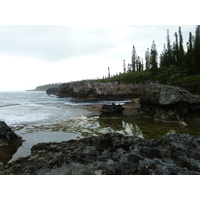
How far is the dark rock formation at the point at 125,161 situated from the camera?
4188 millimetres

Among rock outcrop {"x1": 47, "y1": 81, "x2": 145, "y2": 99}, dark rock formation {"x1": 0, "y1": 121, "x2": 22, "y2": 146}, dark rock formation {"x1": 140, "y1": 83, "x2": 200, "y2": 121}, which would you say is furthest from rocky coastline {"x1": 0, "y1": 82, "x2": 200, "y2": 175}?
rock outcrop {"x1": 47, "y1": 81, "x2": 145, "y2": 99}

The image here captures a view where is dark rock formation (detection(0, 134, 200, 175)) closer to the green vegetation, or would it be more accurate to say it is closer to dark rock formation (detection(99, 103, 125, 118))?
dark rock formation (detection(99, 103, 125, 118))

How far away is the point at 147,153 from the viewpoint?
17.3 ft

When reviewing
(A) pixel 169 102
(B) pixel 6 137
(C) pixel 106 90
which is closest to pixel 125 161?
(B) pixel 6 137

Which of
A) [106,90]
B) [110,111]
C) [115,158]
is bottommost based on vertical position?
[110,111]

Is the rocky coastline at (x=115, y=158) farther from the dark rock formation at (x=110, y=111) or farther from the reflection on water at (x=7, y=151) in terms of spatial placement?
the dark rock formation at (x=110, y=111)

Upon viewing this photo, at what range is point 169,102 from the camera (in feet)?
52.6

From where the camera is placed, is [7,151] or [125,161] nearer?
[125,161]

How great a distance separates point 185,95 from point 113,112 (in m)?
9.47

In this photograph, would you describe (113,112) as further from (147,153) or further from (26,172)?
(26,172)

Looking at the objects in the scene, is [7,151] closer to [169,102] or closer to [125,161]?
[125,161]

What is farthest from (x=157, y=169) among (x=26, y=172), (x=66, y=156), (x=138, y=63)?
(x=138, y=63)

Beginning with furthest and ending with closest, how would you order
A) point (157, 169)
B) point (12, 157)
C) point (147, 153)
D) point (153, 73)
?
point (153, 73), point (12, 157), point (147, 153), point (157, 169)

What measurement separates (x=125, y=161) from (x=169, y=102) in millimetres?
13686
